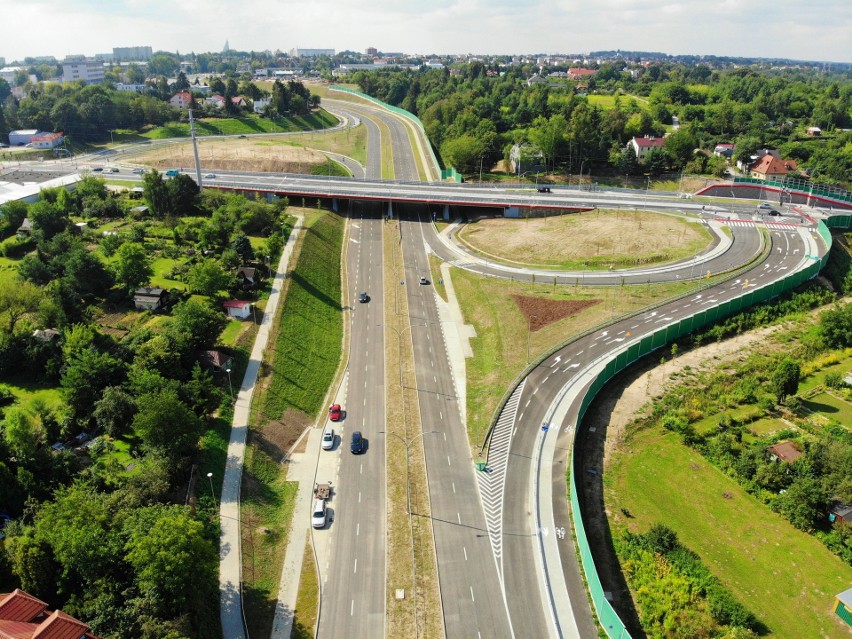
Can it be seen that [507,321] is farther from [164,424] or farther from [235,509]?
[164,424]

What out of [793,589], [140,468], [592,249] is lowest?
[793,589]

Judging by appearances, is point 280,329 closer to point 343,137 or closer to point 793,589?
point 793,589

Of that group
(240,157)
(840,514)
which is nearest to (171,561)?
(840,514)

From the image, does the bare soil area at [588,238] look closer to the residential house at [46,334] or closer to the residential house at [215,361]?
the residential house at [215,361]

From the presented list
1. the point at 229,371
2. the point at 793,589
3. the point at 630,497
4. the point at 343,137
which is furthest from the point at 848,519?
the point at 343,137

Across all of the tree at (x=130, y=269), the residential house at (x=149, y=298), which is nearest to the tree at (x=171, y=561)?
the residential house at (x=149, y=298)

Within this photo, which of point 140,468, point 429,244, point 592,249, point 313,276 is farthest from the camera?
point 429,244
